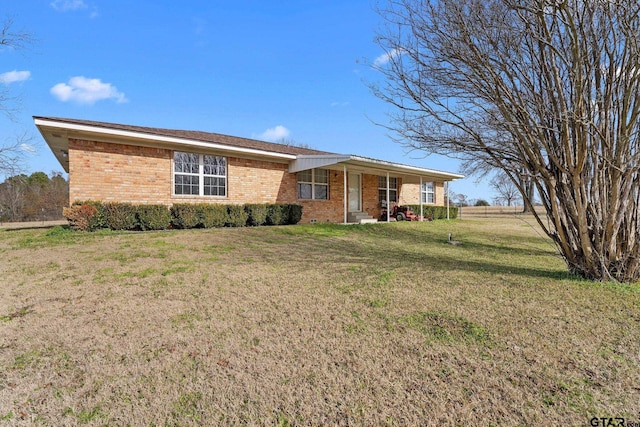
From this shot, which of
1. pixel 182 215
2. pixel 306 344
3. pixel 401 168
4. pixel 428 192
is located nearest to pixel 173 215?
pixel 182 215

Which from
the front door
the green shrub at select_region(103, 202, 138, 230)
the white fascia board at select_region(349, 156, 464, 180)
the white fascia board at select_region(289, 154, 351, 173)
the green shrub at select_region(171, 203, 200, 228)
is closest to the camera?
the green shrub at select_region(103, 202, 138, 230)

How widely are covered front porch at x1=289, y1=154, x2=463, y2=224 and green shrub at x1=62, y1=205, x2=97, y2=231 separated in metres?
7.79

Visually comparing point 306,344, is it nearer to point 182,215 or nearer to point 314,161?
point 182,215

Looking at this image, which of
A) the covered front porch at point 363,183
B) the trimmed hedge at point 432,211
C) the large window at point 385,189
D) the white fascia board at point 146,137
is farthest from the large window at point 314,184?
the trimmed hedge at point 432,211

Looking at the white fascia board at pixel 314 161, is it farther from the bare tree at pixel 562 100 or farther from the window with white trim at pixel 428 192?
the window with white trim at pixel 428 192

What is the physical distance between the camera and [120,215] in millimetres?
9469

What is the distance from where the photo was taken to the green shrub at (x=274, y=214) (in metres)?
12.8

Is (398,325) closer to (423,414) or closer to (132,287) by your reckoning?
(423,414)

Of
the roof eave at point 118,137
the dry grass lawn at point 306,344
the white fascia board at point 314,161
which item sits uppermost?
the roof eave at point 118,137

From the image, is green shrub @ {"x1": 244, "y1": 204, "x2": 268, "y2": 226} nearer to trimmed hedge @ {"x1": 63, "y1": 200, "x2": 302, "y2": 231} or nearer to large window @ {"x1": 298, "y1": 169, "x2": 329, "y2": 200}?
trimmed hedge @ {"x1": 63, "y1": 200, "x2": 302, "y2": 231}

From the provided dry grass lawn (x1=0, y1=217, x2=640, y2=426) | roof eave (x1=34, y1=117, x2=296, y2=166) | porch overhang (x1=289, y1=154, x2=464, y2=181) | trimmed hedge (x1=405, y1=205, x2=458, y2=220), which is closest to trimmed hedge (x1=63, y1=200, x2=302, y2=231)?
porch overhang (x1=289, y1=154, x2=464, y2=181)

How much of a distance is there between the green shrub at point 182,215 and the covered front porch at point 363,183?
527cm

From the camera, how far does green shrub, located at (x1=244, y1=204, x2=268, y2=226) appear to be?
1219cm

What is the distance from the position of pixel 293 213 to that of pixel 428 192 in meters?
13.3
